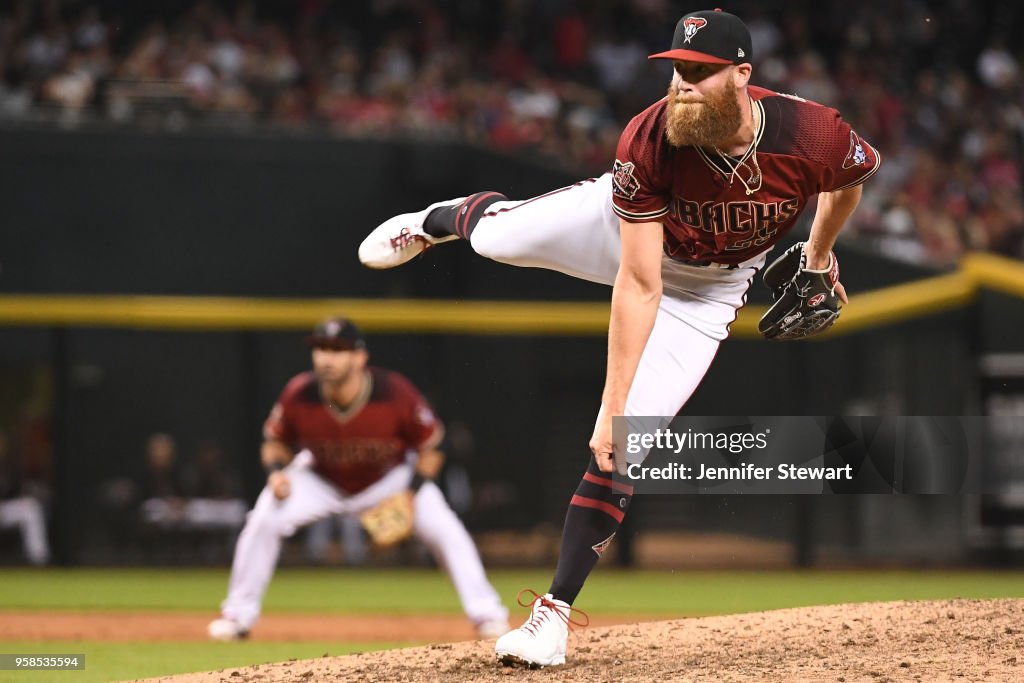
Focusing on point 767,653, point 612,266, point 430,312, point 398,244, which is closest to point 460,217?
point 398,244

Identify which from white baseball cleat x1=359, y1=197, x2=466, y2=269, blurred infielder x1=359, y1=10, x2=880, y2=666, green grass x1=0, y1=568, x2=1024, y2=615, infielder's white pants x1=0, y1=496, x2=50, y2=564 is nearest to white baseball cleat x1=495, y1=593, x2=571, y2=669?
blurred infielder x1=359, y1=10, x2=880, y2=666

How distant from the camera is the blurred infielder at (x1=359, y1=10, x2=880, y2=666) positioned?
383cm

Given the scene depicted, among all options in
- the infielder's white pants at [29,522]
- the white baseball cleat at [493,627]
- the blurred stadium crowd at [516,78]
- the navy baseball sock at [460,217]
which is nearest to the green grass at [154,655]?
the white baseball cleat at [493,627]

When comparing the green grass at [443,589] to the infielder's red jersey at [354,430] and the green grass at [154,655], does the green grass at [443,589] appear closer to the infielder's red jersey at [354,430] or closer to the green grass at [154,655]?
the infielder's red jersey at [354,430]

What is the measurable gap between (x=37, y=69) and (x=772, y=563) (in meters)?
6.66

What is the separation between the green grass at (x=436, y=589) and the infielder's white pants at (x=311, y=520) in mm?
278

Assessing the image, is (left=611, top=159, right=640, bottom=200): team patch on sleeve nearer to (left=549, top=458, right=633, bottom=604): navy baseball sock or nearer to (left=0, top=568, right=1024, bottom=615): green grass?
(left=549, top=458, right=633, bottom=604): navy baseball sock

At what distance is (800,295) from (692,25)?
1.16 meters

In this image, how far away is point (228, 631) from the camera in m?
6.36

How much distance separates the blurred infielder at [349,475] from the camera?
6438 millimetres

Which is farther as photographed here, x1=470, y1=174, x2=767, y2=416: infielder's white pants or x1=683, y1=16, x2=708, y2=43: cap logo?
x1=470, y1=174, x2=767, y2=416: infielder's white pants

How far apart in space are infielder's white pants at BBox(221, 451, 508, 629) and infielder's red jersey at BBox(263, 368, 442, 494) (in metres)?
0.08
